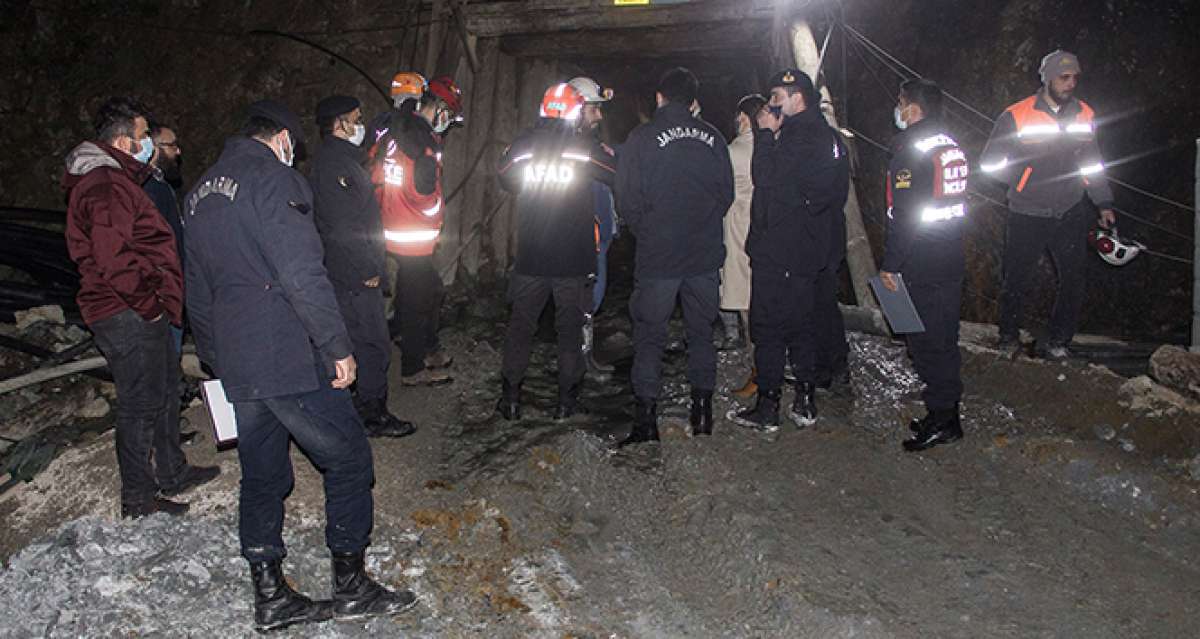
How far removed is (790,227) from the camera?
4727 millimetres

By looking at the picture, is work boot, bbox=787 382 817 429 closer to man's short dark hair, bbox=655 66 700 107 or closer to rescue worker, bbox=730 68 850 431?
rescue worker, bbox=730 68 850 431

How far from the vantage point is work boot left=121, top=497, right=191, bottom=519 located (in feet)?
12.9

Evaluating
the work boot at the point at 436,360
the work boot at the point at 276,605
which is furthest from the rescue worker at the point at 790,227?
the work boot at the point at 276,605

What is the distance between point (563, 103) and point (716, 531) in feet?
8.25

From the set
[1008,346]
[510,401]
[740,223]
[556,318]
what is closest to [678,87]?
[556,318]

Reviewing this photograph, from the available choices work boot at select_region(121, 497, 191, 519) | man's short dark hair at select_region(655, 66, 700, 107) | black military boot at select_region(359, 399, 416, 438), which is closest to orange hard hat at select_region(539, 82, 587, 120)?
man's short dark hair at select_region(655, 66, 700, 107)

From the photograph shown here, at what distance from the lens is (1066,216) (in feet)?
18.2

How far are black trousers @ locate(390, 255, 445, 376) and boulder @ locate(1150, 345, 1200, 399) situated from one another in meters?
4.61

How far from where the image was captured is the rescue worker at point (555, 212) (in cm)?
477

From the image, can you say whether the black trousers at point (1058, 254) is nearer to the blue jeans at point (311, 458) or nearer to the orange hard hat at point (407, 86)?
the orange hard hat at point (407, 86)

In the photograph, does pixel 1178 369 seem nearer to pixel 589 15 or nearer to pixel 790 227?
pixel 790 227

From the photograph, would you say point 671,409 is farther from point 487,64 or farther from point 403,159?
point 487,64

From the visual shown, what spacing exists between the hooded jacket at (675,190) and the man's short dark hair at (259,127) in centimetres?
202

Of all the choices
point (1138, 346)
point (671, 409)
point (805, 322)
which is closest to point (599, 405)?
point (671, 409)
